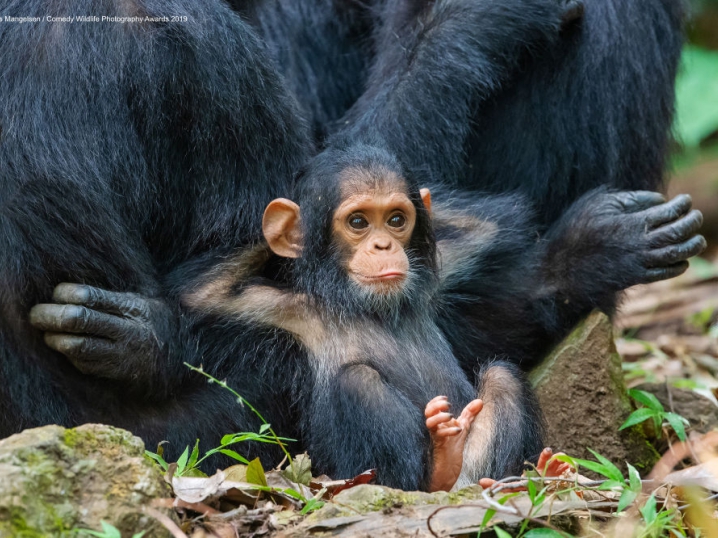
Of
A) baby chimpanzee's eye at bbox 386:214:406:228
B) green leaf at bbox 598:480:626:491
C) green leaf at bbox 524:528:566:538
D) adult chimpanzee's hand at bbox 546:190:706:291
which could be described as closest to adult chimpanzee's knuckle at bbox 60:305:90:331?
baby chimpanzee's eye at bbox 386:214:406:228

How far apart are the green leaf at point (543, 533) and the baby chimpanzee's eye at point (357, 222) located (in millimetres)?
1403

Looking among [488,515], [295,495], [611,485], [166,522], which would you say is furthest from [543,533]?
[166,522]

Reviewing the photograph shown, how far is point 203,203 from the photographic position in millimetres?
3996

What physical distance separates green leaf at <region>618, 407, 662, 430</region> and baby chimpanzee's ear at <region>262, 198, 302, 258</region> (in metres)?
1.70

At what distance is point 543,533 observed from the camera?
2951mm

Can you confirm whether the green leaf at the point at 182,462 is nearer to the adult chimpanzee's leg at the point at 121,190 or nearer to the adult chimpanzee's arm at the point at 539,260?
the adult chimpanzee's leg at the point at 121,190

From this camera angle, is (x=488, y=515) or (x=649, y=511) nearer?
(x=488, y=515)

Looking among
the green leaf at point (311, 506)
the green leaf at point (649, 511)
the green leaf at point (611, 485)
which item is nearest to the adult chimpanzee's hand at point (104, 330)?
the green leaf at point (311, 506)

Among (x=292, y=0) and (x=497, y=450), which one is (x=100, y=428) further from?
(x=292, y=0)

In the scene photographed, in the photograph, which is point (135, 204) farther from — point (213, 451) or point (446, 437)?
point (446, 437)

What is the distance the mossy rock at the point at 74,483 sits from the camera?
2.64 metres

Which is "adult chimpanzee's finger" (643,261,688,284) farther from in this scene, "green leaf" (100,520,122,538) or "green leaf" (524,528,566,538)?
"green leaf" (100,520,122,538)

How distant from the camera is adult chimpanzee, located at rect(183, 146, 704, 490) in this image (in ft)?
11.8

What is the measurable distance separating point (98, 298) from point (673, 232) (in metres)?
2.41
